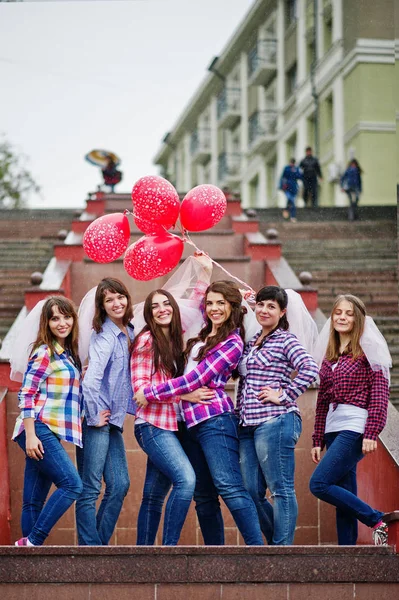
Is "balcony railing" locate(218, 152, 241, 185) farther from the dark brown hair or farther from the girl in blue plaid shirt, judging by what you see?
the girl in blue plaid shirt

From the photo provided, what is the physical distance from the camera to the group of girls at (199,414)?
685cm

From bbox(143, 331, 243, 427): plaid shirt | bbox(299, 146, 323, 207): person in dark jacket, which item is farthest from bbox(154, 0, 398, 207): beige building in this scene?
bbox(143, 331, 243, 427): plaid shirt

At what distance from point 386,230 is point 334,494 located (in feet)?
38.3

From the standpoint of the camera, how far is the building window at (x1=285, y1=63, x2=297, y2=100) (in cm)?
3859

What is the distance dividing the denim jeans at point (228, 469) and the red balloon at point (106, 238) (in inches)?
66.8

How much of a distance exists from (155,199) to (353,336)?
68.2 inches

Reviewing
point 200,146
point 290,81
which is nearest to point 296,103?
point 290,81

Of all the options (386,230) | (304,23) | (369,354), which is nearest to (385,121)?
(304,23)

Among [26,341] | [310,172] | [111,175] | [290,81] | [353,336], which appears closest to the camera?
[353,336]

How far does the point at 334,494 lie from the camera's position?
7000 mm

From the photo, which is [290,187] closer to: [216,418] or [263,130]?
[216,418]

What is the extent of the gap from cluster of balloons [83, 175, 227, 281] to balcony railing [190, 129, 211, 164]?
40.7 m

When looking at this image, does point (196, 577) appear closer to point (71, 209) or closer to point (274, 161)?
point (71, 209)

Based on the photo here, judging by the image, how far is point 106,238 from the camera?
8.09 m
